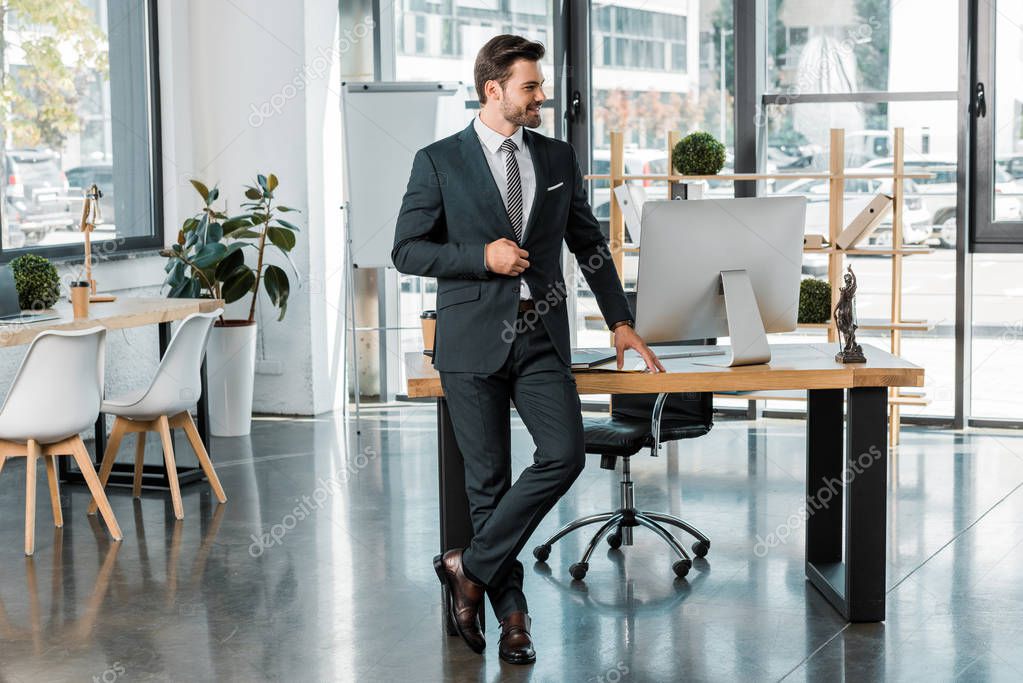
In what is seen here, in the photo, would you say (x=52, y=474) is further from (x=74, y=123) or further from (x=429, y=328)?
(x=74, y=123)

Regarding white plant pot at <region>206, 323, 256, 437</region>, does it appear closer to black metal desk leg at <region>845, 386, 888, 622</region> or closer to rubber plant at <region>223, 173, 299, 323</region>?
rubber plant at <region>223, 173, 299, 323</region>

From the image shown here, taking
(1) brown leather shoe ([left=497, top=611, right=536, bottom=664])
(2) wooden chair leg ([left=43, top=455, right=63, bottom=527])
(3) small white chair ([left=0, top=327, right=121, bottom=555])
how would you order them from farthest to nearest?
→ (2) wooden chair leg ([left=43, top=455, right=63, bottom=527]) < (3) small white chair ([left=0, top=327, right=121, bottom=555]) < (1) brown leather shoe ([left=497, top=611, right=536, bottom=664])

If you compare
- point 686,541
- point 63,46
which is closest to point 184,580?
point 686,541

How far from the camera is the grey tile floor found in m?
3.68

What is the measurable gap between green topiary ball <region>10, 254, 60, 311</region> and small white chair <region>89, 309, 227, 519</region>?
62 centimetres

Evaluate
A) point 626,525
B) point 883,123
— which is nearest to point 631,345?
point 626,525

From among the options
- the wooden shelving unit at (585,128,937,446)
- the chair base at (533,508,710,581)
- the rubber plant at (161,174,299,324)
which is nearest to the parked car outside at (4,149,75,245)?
the rubber plant at (161,174,299,324)

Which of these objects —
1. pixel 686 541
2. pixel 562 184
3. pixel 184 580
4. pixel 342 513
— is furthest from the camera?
pixel 342 513

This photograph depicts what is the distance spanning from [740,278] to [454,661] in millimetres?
1448

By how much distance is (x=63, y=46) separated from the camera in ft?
23.3

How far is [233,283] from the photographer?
7.14 metres

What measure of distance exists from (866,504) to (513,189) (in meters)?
1.46

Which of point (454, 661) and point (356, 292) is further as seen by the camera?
point (356, 292)

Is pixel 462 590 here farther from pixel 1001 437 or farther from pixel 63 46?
pixel 63 46
